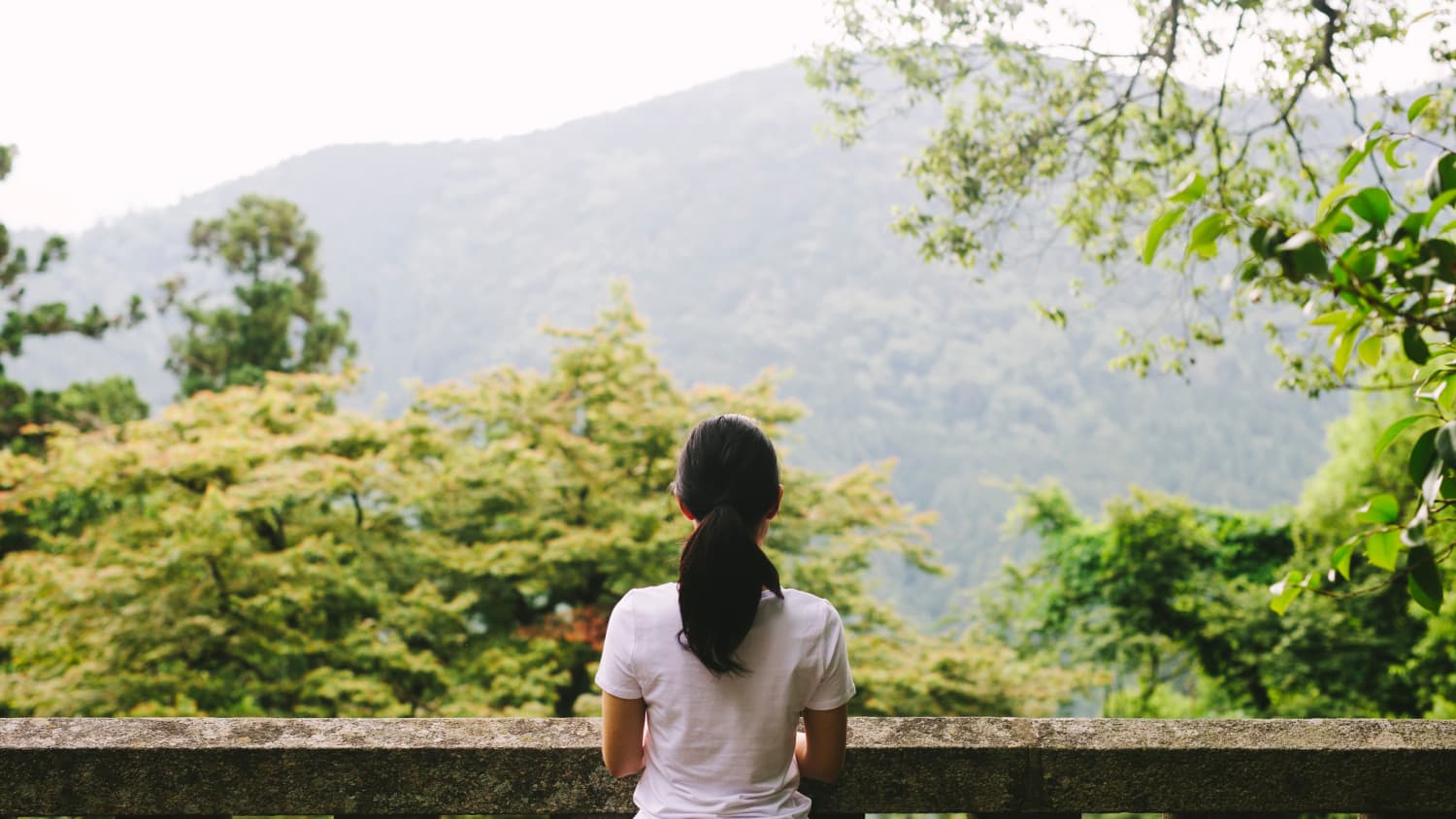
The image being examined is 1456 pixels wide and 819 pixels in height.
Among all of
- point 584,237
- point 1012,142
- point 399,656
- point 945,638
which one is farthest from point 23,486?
point 584,237

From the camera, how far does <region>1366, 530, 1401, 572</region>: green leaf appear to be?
98 centimetres

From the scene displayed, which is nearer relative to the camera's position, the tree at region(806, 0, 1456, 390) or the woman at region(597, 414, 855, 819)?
the woman at region(597, 414, 855, 819)

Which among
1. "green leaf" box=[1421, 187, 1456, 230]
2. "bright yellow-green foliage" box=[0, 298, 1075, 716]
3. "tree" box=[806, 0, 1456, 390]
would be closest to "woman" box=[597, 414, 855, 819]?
"green leaf" box=[1421, 187, 1456, 230]

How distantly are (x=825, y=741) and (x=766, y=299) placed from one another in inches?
3392

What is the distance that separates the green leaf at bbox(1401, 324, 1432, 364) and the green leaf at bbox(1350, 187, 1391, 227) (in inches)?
5.0

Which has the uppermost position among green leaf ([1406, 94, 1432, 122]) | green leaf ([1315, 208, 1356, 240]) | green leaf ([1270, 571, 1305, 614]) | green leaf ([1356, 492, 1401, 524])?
green leaf ([1406, 94, 1432, 122])

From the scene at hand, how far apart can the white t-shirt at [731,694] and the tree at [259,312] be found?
41.6 feet

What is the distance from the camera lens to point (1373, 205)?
91 centimetres

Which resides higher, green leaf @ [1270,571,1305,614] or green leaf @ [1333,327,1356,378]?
green leaf @ [1333,327,1356,378]

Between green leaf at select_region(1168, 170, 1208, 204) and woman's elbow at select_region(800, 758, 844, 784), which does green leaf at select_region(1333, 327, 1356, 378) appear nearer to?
green leaf at select_region(1168, 170, 1208, 204)

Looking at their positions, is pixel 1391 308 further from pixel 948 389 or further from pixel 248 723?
pixel 948 389

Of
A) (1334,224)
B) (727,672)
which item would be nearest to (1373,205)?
(1334,224)

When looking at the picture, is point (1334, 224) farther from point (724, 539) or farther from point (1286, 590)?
point (724, 539)

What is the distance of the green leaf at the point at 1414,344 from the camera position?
3.14ft
